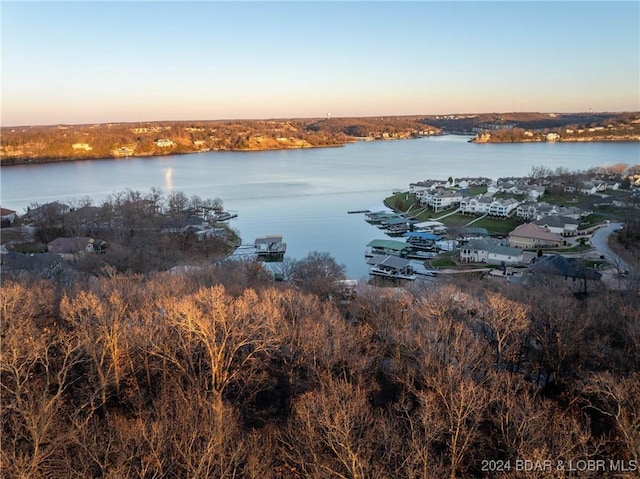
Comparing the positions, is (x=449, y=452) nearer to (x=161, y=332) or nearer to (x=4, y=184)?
(x=161, y=332)

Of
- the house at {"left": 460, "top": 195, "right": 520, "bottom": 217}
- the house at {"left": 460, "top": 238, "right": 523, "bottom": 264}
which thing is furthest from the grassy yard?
the house at {"left": 460, "top": 238, "right": 523, "bottom": 264}

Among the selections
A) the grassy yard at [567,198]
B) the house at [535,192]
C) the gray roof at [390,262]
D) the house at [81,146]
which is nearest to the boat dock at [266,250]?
the gray roof at [390,262]

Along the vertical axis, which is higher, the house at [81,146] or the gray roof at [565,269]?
the house at [81,146]

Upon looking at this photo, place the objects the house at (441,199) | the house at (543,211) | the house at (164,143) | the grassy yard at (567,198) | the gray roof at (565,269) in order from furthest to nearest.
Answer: the house at (164,143) → the house at (441,199) → the grassy yard at (567,198) → the house at (543,211) → the gray roof at (565,269)

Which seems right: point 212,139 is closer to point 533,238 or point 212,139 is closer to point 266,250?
point 266,250

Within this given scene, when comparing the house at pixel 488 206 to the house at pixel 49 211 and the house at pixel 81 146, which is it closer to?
the house at pixel 49 211

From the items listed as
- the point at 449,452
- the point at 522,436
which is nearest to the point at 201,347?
the point at 449,452

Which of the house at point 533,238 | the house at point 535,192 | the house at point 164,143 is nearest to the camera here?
the house at point 533,238
